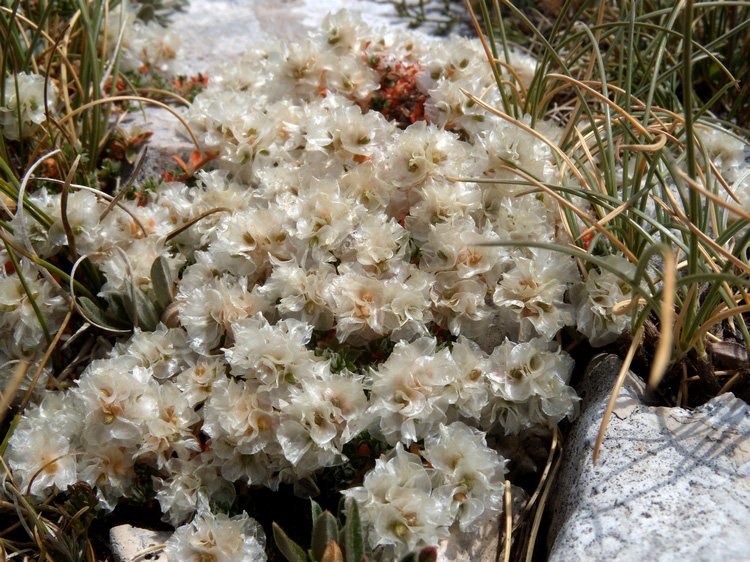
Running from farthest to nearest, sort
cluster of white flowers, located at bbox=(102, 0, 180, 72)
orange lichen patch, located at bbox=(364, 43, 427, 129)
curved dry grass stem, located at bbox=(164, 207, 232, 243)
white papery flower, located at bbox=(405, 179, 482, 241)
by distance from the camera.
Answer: cluster of white flowers, located at bbox=(102, 0, 180, 72), orange lichen patch, located at bbox=(364, 43, 427, 129), curved dry grass stem, located at bbox=(164, 207, 232, 243), white papery flower, located at bbox=(405, 179, 482, 241)

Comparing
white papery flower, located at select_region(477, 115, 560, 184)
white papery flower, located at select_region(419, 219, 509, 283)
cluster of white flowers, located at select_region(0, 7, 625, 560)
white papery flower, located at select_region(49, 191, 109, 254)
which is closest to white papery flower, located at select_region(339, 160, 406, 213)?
cluster of white flowers, located at select_region(0, 7, 625, 560)

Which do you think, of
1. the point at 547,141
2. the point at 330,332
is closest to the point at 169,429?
the point at 330,332

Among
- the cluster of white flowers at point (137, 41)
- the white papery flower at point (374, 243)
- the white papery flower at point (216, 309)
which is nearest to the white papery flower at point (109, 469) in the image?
the white papery flower at point (216, 309)

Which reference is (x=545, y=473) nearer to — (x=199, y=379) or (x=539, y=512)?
(x=539, y=512)

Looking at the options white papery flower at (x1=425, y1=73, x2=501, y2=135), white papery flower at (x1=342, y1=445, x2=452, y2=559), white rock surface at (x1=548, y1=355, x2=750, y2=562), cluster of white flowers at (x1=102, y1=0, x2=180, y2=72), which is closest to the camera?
white rock surface at (x1=548, y1=355, x2=750, y2=562)

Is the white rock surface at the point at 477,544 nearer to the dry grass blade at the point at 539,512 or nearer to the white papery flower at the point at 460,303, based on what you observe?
the dry grass blade at the point at 539,512

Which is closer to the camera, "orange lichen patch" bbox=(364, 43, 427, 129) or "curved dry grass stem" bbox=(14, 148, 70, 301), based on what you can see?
"curved dry grass stem" bbox=(14, 148, 70, 301)

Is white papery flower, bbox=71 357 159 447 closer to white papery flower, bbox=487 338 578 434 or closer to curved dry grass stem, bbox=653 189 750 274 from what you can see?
white papery flower, bbox=487 338 578 434

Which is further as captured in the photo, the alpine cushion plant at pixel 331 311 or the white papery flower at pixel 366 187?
the white papery flower at pixel 366 187
